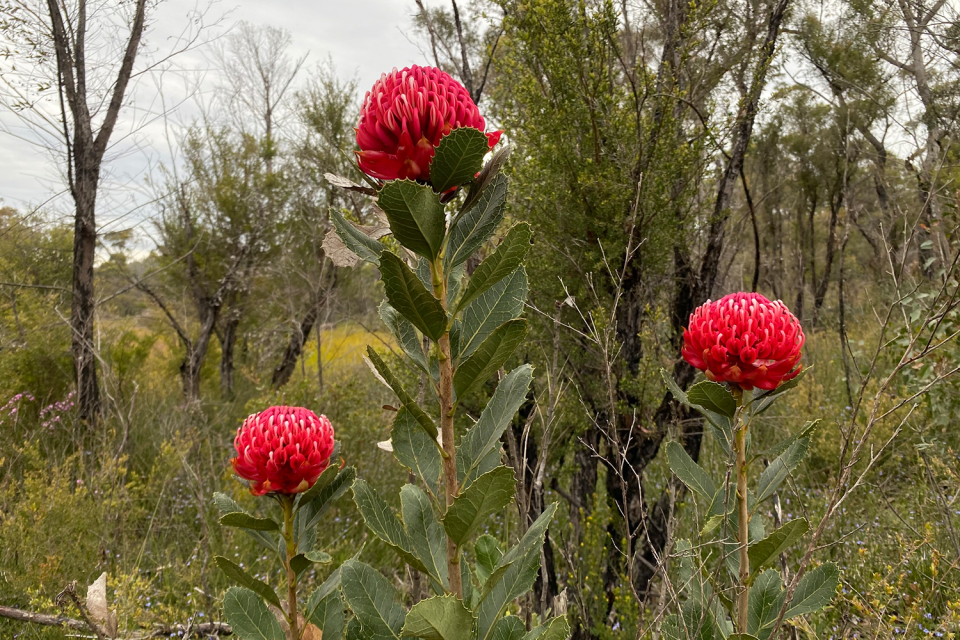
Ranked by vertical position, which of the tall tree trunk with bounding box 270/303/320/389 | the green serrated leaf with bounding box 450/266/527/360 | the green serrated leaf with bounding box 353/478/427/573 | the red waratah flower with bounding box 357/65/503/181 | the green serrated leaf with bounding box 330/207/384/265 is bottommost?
the tall tree trunk with bounding box 270/303/320/389

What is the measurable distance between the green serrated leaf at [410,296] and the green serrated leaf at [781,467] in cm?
70

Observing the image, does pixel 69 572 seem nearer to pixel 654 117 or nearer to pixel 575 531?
pixel 575 531

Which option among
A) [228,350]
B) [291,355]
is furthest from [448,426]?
[228,350]

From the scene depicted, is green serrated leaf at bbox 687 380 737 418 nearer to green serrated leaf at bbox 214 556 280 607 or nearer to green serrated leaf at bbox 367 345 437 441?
green serrated leaf at bbox 367 345 437 441

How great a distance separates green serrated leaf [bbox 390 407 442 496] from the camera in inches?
27.6

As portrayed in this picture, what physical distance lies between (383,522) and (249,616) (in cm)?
35

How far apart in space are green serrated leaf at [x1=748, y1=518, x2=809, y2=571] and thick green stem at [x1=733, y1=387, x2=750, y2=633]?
0.01 metres

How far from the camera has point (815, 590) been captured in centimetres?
92

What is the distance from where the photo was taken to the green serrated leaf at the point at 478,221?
0.70 m

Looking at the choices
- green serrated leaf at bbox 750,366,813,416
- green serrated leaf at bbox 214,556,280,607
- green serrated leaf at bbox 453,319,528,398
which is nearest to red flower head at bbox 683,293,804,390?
green serrated leaf at bbox 750,366,813,416

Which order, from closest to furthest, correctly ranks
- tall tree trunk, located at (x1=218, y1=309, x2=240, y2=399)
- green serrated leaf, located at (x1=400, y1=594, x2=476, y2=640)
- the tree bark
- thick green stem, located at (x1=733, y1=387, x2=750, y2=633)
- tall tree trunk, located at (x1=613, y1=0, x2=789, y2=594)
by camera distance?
green serrated leaf, located at (x1=400, y1=594, x2=476, y2=640)
thick green stem, located at (x1=733, y1=387, x2=750, y2=633)
tall tree trunk, located at (x1=613, y1=0, x2=789, y2=594)
the tree bark
tall tree trunk, located at (x1=218, y1=309, x2=240, y2=399)

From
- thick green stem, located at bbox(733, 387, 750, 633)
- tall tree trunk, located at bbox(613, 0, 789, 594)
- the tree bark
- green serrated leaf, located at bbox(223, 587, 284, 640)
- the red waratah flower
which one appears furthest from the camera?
the tree bark

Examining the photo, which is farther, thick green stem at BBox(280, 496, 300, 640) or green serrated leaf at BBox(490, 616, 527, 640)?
thick green stem at BBox(280, 496, 300, 640)

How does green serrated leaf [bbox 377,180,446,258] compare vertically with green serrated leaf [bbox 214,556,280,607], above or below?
above
